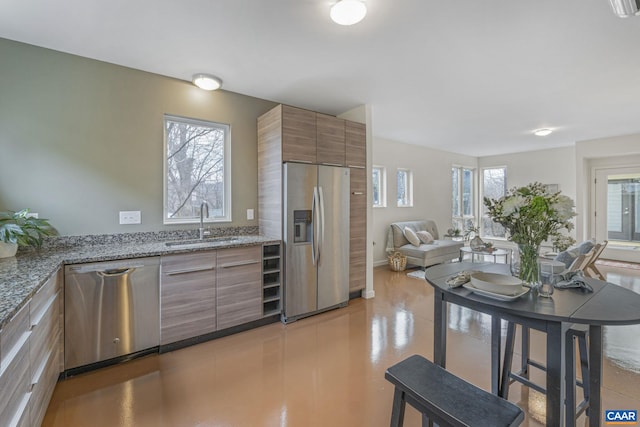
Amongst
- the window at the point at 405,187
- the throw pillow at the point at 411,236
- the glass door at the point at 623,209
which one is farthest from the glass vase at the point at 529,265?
the glass door at the point at 623,209

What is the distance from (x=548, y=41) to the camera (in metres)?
2.33

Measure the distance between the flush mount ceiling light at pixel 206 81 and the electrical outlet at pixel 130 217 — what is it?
1509mm

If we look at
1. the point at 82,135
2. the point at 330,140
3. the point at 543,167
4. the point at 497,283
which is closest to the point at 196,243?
the point at 82,135

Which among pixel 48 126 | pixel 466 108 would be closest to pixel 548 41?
pixel 466 108

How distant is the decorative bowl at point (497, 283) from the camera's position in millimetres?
1332

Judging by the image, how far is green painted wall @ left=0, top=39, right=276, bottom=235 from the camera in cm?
232

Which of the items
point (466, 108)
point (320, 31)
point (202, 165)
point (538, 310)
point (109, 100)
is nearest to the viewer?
point (538, 310)

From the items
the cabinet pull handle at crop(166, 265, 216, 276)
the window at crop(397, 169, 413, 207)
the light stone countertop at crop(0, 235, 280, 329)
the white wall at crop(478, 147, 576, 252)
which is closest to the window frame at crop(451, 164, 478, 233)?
the white wall at crop(478, 147, 576, 252)

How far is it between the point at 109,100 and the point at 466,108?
4.41 m

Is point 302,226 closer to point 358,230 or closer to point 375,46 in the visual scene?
point 358,230

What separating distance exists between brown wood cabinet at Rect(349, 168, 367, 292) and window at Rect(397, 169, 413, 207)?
2.80 meters

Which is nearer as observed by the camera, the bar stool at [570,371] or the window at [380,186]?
the bar stool at [570,371]

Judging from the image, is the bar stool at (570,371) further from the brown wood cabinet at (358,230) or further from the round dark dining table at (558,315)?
the brown wood cabinet at (358,230)

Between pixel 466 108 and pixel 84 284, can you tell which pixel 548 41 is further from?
pixel 84 284
